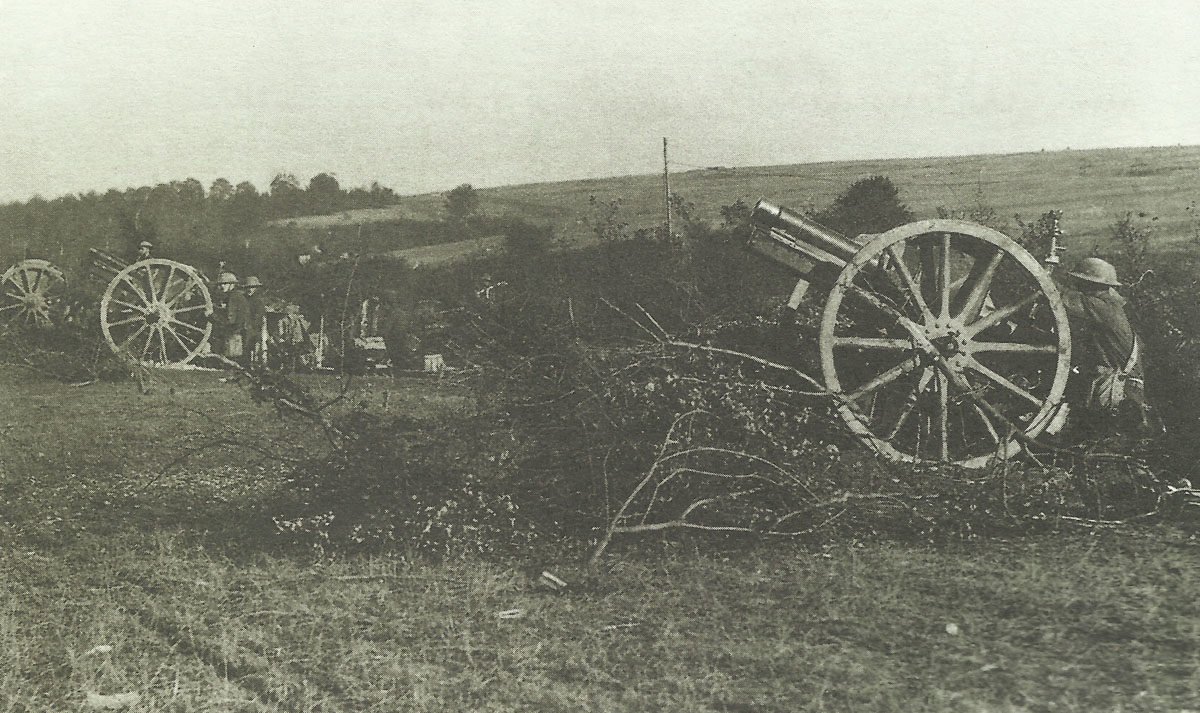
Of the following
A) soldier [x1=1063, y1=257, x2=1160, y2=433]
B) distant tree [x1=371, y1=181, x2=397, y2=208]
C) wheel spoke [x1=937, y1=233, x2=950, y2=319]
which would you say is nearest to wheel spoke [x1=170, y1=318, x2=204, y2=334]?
distant tree [x1=371, y1=181, x2=397, y2=208]

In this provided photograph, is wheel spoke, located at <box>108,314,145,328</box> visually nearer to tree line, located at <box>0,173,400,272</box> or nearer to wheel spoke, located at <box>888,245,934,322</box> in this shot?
tree line, located at <box>0,173,400,272</box>

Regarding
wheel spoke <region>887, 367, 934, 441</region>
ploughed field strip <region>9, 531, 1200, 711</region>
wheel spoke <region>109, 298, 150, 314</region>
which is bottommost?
ploughed field strip <region>9, 531, 1200, 711</region>

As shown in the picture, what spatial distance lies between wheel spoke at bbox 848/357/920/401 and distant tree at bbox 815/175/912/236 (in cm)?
174

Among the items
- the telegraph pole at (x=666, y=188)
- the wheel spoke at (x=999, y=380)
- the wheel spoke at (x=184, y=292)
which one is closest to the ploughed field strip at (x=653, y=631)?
the wheel spoke at (x=999, y=380)

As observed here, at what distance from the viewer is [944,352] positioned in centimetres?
547

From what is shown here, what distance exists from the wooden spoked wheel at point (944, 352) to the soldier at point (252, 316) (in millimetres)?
7002

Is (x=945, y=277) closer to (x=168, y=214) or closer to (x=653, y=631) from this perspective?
(x=653, y=631)

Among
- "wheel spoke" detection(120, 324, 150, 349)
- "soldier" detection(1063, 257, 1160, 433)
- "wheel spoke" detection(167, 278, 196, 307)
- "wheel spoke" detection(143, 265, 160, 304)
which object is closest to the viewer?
"soldier" detection(1063, 257, 1160, 433)

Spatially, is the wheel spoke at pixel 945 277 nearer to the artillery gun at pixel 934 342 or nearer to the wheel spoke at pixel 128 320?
the artillery gun at pixel 934 342

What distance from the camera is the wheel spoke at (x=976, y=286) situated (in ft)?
17.9

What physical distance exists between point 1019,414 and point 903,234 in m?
1.54

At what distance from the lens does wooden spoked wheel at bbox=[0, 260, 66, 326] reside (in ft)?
33.0

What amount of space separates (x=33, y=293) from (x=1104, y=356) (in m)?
11.2

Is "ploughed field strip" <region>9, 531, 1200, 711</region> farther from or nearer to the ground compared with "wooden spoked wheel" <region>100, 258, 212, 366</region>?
nearer to the ground
